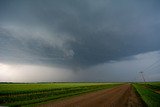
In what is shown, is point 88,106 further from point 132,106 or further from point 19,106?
point 19,106

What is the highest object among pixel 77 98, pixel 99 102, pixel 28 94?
pixel 28 94

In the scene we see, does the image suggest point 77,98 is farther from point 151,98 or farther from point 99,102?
point 151,98

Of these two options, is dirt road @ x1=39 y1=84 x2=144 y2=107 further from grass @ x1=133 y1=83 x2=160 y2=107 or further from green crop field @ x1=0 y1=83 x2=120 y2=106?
green crop field @ x1=0 y1=83 x2=120 y2=106

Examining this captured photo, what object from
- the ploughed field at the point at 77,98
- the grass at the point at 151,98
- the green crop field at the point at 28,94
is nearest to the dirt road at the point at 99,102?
the ploughed field at the point at 77,98

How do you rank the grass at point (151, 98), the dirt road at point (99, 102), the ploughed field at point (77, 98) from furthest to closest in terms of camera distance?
1. the grass at point (151, 98)
2. the ploughed field at point (77, 98)
3. the dirt road at point (99, 102)

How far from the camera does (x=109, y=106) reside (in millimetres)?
19844

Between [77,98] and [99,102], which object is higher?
[77,98]

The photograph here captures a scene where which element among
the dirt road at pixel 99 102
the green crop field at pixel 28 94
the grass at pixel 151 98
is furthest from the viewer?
the green crop field at pixel 28 94

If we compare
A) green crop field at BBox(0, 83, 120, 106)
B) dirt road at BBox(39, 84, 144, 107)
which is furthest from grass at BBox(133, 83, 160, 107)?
green crop field at BBox(0, 83, 120, 106)

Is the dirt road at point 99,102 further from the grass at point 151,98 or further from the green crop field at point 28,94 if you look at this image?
the green crop field at point 28,94

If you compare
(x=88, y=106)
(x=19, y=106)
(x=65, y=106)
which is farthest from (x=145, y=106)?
(x=19, y=106)

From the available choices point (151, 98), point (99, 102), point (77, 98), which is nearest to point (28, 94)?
point (77, 98)

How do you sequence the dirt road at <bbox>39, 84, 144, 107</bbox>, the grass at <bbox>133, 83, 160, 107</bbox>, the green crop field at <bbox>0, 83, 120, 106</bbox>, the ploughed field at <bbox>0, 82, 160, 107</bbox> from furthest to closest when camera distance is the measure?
the green crop field at <bbox>0, 83, 120, 106</bbox> < the grass at <bbox>133, 83, 160, 107</bbox> < the ploughed field at <bbox>0, 82, 160, 107</bbox> < the dirt road at <bbox>39, 84, 144, 107</bbox>

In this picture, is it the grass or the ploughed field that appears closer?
the ploughed field
